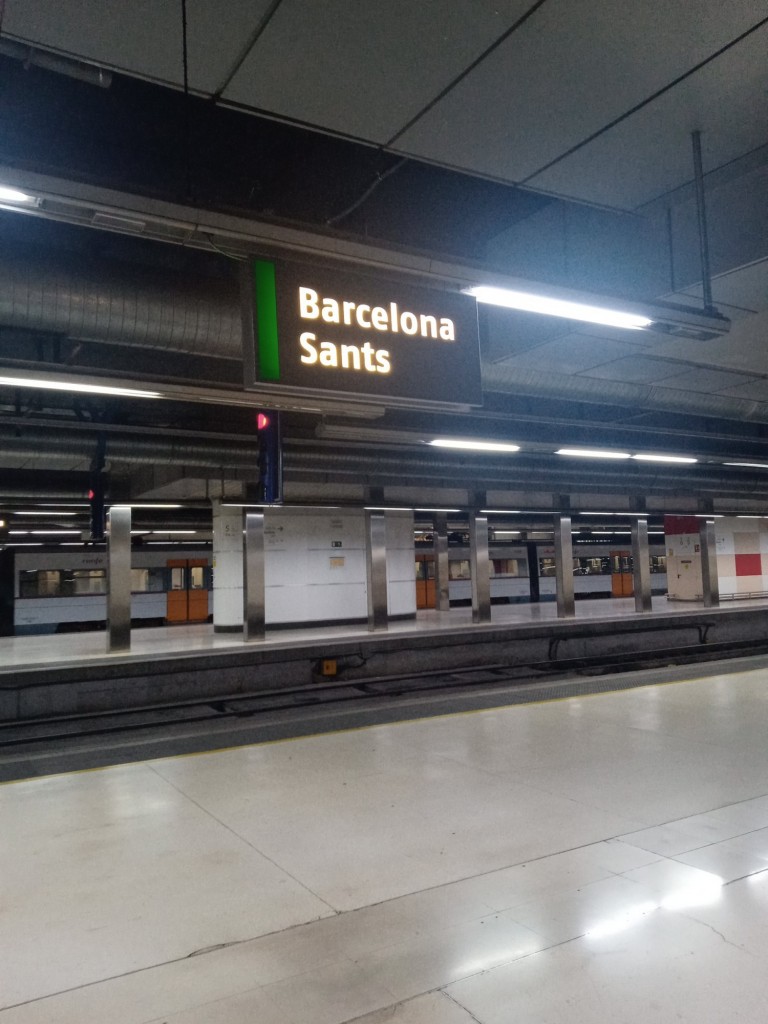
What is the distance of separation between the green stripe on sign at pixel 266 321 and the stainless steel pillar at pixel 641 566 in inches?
687

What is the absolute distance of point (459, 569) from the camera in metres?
23.5

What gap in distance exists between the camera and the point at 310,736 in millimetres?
→ 7016

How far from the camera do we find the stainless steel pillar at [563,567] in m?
17.5

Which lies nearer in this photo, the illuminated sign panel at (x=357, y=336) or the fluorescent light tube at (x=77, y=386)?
the illuminated sign panel at (x=357, y=336)

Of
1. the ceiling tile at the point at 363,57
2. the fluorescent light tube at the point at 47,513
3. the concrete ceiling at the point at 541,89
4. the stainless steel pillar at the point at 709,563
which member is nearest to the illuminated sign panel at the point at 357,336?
the concrete ceiling at the point at 541,89

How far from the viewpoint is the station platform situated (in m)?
10.7

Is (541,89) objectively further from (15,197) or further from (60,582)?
(60,582)

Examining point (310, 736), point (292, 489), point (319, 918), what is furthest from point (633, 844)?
point (292, 489)

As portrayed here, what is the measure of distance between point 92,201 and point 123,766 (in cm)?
493

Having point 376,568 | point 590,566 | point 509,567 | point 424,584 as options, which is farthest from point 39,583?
point 590,566

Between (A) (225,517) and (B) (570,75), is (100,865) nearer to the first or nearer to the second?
(B) (570,75)

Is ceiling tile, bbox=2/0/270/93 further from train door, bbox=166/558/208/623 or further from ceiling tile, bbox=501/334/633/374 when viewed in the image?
train door, bbox=166/558/208/623

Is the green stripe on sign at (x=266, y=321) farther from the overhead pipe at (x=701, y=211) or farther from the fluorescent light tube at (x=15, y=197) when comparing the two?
the overhead pipe at (x=701, y=211)

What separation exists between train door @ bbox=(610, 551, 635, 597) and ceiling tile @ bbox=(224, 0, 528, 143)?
25278 millimetres
